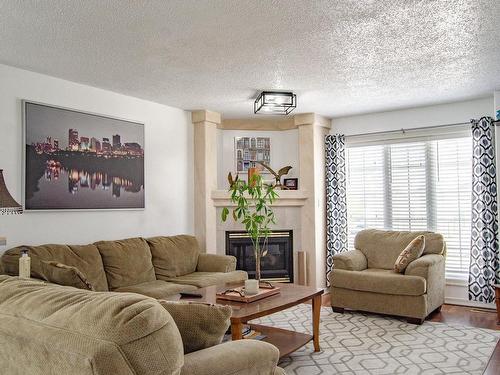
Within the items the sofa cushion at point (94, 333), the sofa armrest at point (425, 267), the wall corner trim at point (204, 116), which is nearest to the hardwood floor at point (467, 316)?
the sofa armrest at point (425, 267)

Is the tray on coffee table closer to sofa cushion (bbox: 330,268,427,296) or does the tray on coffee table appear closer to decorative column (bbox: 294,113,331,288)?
sofa cushion (bbox: 330,268,427,296)

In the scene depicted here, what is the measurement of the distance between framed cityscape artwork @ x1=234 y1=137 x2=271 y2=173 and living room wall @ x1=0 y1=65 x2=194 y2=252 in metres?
0.83

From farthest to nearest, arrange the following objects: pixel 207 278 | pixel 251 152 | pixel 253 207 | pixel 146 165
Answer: pixel 251 152, pixel 253 207, pixel 146 165, pixel 207 278

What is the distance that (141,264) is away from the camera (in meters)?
4.63

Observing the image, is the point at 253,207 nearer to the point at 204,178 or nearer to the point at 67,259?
the point at 204,178

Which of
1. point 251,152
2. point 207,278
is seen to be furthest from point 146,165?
point 251,152

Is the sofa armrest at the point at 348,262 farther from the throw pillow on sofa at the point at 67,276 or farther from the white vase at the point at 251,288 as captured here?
the throw pillow on sofa at the point at 67,276

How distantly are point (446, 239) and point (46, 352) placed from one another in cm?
534

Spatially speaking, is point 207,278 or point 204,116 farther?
point 204,116

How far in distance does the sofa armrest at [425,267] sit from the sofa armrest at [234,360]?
121 inches

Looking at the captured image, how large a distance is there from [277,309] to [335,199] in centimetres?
337

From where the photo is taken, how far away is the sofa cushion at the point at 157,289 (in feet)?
13.5

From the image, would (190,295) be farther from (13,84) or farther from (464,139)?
(464,139)

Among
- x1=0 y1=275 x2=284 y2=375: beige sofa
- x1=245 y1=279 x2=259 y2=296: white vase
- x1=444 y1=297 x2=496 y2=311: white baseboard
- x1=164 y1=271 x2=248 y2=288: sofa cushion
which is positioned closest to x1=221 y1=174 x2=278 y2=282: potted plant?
x1=164 y1=271 x2=248 y2=288: sofa cushion
